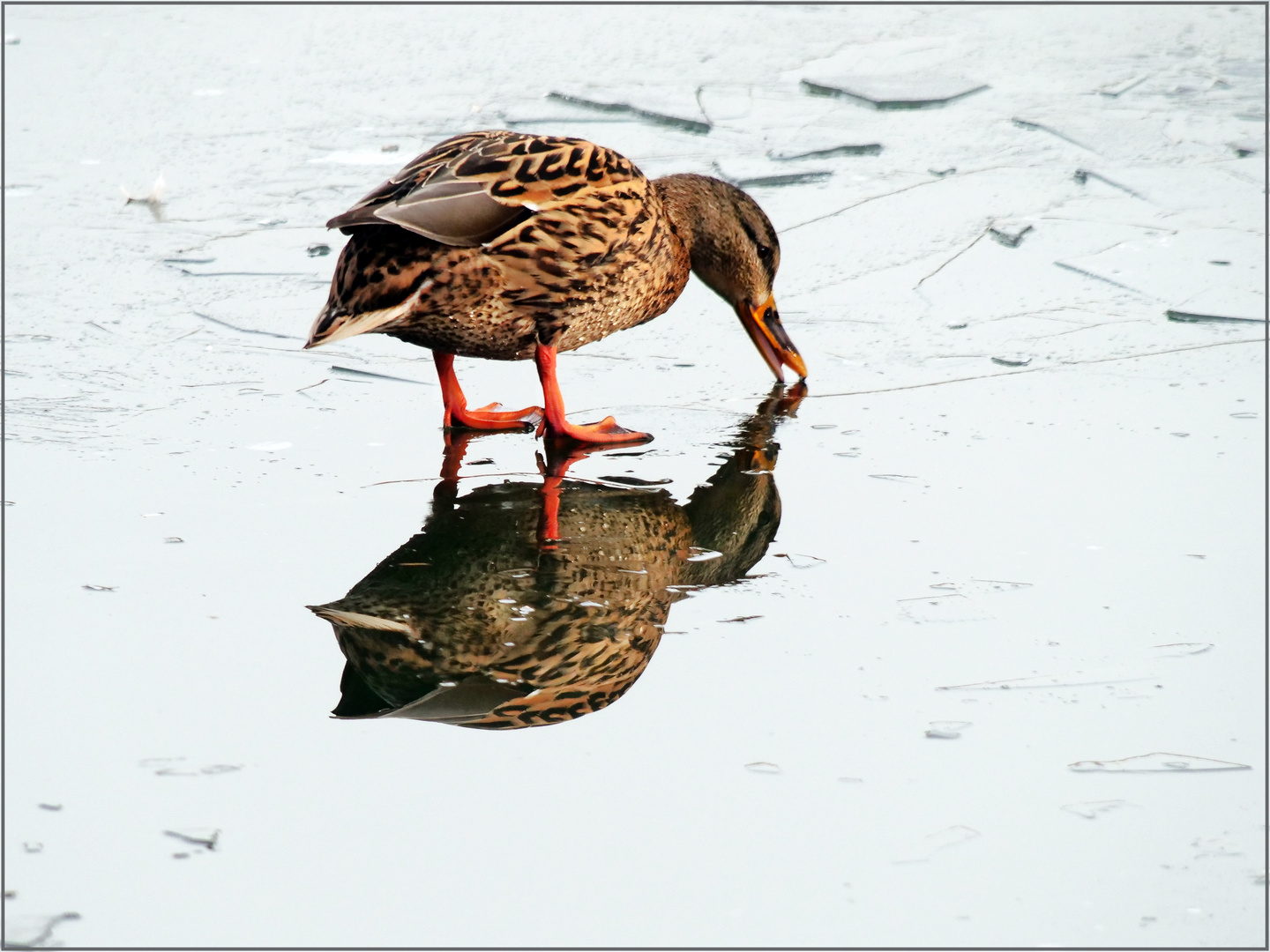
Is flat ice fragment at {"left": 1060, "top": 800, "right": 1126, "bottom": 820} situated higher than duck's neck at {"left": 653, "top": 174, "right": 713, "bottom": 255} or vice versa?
duck's neck at {"left": 653, "top": 174, "right": 713, "bottom": 255}

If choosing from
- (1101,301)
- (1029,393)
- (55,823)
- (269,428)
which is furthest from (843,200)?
(55,823)

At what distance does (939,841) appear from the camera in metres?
2.17

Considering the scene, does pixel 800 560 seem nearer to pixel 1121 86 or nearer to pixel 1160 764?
pixel 1160 764

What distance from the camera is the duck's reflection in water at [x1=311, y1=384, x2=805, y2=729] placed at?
2.57 m

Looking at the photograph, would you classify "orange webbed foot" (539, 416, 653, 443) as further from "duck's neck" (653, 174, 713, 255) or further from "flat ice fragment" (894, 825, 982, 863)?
"flat ice fragment" (894, 825, 982, 863)

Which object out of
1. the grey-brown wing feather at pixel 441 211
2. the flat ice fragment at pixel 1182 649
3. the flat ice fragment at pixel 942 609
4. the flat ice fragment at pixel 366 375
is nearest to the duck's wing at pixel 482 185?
the grey-brown wing feather at pixel 441 211

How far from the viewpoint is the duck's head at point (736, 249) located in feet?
14.0

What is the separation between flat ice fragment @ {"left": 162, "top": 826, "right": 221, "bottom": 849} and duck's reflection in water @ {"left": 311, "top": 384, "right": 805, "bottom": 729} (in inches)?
14.2

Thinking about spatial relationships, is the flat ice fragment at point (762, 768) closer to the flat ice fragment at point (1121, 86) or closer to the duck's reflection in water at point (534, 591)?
the duck's reflection in water at point (534, 591)

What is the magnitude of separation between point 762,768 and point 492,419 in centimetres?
187

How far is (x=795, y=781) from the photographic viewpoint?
7.56 ft

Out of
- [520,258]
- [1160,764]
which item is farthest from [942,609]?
[520,258]

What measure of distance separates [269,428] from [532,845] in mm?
2052

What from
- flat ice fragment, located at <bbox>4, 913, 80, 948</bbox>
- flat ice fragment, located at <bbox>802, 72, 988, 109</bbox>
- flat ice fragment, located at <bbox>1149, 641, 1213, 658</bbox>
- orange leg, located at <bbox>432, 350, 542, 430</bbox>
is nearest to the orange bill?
orange leg, located at <bbox>432, 350, 542, 430</bbox>
